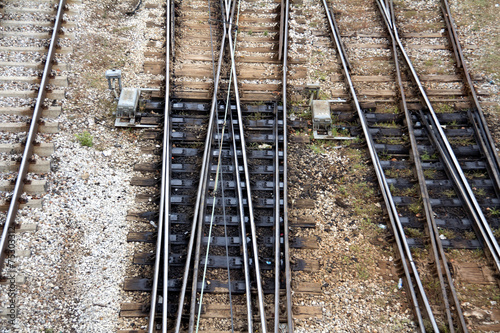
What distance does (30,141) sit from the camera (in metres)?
8.52

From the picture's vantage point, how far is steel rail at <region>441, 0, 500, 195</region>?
28.8 feet

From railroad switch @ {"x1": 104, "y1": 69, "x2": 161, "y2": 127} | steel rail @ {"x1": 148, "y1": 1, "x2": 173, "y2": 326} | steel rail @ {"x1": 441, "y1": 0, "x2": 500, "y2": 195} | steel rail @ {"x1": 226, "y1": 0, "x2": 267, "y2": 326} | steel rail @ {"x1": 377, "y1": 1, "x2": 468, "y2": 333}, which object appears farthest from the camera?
railroad switch @ {"x1": 104, "y1": 69, "x2": 161, "y2": 127}

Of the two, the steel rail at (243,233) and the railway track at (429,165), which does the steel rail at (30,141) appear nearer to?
the steel rail at (243,233)

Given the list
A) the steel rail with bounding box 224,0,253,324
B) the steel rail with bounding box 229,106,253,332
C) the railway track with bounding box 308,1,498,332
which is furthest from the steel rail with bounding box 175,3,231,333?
the railway track with bounding box 308,1,498,332

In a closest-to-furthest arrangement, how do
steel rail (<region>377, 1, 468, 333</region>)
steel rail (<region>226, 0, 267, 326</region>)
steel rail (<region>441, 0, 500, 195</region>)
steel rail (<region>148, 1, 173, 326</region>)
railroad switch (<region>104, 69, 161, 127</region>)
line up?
steel rail (<region>148, 1, 173, 326</region>)
steel rail (<region>226, 0, 267, 326</region>)
steel rail (<region>377, 1, 468, 333</region>)
steel rail (<region>441, 0, 500, 195</region>)
railroad switch (<region>104, 69, 161, 127</region>)

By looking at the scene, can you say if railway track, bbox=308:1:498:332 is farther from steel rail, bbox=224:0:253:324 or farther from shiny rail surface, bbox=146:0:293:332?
steel rail, bbox=224:0:253:324

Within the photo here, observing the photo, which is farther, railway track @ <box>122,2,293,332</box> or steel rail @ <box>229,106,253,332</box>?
railway track @ <box>122,2,293,332</box>

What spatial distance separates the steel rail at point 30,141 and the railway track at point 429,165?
5.84 metres

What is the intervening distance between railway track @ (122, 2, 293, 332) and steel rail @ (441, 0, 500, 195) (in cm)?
378

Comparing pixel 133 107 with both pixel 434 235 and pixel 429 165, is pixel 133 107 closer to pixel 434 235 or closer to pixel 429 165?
pixel 429 165

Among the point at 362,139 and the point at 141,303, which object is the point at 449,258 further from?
the point at 141,303

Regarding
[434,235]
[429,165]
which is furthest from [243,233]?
[429,165]

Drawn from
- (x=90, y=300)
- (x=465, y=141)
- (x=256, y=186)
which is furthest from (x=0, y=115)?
(x=465, y=141)

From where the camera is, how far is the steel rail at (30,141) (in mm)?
7195
